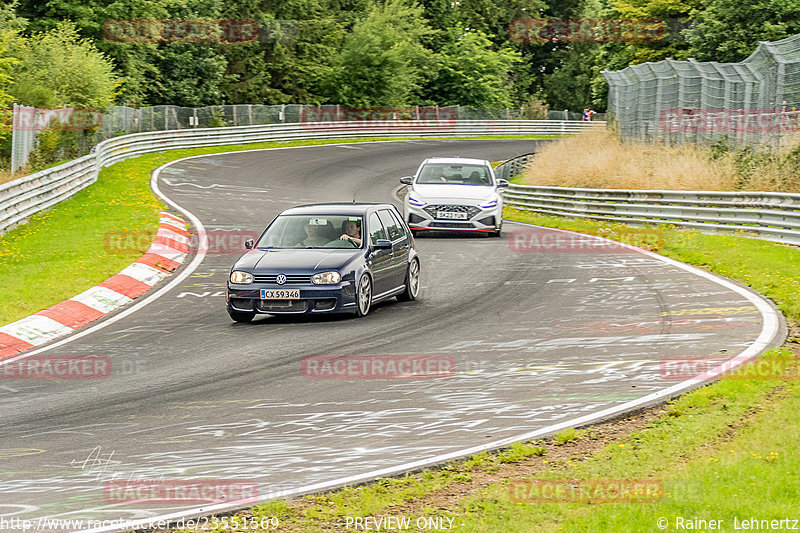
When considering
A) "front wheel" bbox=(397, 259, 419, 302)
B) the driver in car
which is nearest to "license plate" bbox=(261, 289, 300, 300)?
the driver in car

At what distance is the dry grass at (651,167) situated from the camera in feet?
76.1

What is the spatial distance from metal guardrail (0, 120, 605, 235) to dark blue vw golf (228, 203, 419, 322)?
8.59m

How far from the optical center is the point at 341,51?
75312 millimetres

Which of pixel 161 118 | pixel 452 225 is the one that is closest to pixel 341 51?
pixel 161 118

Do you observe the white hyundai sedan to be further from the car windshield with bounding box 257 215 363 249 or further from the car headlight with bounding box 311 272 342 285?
the car headlight with bounding box 311 272 342 285

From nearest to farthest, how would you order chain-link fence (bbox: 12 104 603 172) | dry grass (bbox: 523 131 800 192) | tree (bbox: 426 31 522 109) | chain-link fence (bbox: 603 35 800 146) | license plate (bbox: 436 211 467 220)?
license plate (bbox: 436 211 467 220) < dry grass (bbox: 523 131 800 192) < chain-link fence (bbox: 603 35 800 146) < chain-link fence (bbox: 12 104 603 172) < tree (bbox: 426 31 522 109)

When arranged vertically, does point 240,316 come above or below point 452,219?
below

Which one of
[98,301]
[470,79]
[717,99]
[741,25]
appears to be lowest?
[98,301]

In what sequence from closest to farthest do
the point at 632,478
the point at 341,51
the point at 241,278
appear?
the point at 632,478, the point at 241,278, the point at 341,51

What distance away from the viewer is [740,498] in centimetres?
558

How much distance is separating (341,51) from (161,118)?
2746cm

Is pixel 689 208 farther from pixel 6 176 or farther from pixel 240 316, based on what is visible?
pixel 6 176

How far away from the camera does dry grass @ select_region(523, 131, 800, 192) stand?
913 inches

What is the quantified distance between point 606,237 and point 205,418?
52.4ft
